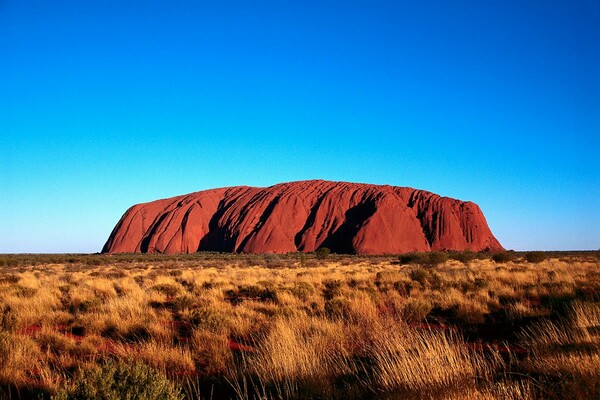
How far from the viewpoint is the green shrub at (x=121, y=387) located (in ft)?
10.5

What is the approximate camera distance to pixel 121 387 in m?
3.36

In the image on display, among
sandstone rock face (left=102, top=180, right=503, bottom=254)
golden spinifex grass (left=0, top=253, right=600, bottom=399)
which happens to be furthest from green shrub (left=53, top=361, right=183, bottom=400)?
sandstone rock face (left=102, top=180, right=503, bottom=254)

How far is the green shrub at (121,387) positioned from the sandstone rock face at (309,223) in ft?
196

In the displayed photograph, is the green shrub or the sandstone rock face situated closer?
the green shrub

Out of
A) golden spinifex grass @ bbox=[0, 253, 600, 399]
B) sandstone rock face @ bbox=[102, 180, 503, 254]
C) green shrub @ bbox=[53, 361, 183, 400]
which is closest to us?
green shrub @ bbox=[53, 361, 183, 400]

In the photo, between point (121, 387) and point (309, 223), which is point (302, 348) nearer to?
point (121, 387)

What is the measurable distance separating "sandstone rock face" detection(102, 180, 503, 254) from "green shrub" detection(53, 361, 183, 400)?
196 ft

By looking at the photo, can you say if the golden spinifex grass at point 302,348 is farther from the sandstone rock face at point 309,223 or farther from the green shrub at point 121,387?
the sandstone rock face at point 309,223

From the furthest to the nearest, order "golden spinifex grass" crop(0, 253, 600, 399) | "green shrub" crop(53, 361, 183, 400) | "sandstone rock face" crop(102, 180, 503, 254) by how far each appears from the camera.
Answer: "sandstone rock face" crop(102, 180, 503, 254)
"golden spinifex grass" crop(0, 253, 600, 399)
"green shrub" crop(53, 361, 183, 400)

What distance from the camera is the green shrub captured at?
3.19 m

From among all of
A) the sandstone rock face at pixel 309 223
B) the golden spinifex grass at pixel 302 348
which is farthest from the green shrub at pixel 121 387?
the sandstone rock face at pixel 309 223

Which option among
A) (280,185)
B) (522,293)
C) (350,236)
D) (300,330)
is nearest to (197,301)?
(300,330)

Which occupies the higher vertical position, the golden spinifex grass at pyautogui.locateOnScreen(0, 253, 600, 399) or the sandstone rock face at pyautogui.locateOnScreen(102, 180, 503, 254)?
the sandstone rock face at pyautogui.locateOnScreen(102, 180, 503, 254)

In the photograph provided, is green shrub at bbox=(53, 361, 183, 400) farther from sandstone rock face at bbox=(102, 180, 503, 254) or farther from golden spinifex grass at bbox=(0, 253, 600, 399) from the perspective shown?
sandstone rock face at bbox=(102, 180, 503, 254)
